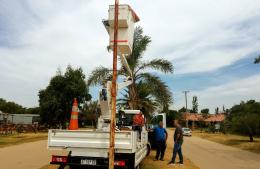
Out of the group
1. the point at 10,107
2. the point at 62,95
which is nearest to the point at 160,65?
the point at 62,95

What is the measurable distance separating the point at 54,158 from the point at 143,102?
14.7 metres

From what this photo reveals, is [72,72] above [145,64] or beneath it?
above

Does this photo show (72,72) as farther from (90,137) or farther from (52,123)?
(90,137)

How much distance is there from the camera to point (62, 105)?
1898 inches

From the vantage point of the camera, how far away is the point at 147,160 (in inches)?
643

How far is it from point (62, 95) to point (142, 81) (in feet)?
84.6

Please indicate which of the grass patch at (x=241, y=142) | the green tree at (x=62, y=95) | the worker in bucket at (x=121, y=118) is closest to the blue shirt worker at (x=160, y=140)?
the worker in bucket at (x=121, y=118)

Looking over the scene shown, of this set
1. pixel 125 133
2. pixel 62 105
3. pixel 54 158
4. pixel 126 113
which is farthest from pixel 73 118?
pixel 62 105

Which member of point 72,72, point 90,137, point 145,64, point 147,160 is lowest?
point 147,160

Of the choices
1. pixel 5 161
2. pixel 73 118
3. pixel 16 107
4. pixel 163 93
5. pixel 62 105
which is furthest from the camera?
pixel 16 107

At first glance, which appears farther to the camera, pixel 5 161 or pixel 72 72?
pixel 72 72

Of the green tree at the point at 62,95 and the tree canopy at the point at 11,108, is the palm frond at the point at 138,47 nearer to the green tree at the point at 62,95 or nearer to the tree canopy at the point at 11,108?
the green tree at the point at 62,95

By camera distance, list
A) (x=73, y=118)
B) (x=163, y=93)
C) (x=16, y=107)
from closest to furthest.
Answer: (x=73, y=118) < (x=163, y=93) < (x=16, y=107)

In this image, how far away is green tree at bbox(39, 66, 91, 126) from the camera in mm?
48000
